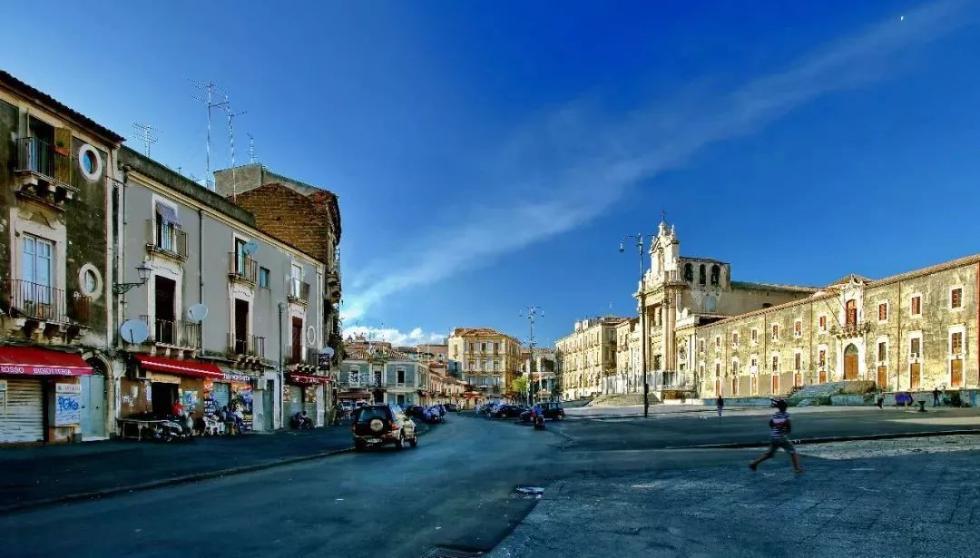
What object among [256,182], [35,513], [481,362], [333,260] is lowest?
[481,362]

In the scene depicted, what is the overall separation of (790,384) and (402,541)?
6329 cm

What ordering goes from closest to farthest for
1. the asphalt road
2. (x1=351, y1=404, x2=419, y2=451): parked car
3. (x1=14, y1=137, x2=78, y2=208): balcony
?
the asphalt road
(x1=14, y1=137, x2=78, y2=208): balcony
(x1=351, y1=404, x2=419, y2=451): parked car

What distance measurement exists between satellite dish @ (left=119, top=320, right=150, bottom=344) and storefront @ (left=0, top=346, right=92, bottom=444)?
2.11 metres

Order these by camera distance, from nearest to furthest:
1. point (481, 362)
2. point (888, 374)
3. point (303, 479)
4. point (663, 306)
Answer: point (303, 479) < point (888, 374) < point (663, 306) < point (481, 362)

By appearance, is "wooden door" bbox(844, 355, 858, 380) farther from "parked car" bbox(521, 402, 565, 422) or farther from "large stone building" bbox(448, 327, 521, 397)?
"large stone building" bbox(448, 327, 521, 397)

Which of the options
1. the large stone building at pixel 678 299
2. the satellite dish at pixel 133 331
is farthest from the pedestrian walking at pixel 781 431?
the large stone building at pixel 678 299

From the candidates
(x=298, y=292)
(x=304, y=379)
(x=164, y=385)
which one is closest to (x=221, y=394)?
(x=164, y=385)

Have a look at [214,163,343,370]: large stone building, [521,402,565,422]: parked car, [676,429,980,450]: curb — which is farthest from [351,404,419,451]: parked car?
[521,402,565,422]: parked car

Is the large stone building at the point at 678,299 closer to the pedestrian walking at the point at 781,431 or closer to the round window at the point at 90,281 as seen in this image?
the round window at the point at 90,281

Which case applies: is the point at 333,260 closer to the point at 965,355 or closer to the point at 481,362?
the point at 965,355

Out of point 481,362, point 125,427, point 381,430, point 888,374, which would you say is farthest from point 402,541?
point 481,362

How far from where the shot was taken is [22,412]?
19.7m

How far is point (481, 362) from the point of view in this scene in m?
150

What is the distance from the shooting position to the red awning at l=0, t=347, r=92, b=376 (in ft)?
60.1
